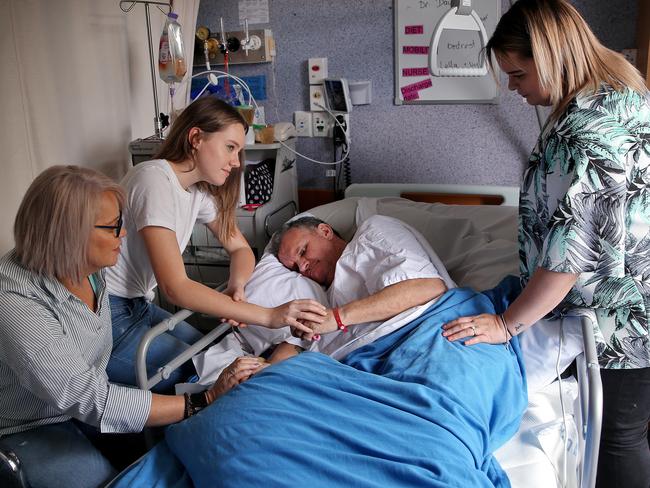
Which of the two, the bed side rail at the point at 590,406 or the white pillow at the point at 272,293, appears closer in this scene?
the bed side rail at the point at 590,406

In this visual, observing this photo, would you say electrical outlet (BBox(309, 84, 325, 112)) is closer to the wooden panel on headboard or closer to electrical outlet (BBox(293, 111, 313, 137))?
electrical outlet (BBox(293, 111, 313, 137))

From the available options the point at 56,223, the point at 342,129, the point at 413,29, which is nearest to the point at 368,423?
Answer: the point at 56,223

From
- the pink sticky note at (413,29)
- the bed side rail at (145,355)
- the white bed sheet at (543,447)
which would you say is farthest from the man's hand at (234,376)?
the pink sticky note at (413,29)

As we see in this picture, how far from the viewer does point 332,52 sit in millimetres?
2879

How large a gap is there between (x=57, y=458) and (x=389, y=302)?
35.9 inches

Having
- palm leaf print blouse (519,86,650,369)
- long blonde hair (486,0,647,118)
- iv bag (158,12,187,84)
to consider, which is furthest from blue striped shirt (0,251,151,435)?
iv bag (158,12,187,84)

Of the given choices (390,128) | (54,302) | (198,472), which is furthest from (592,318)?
(390,128)

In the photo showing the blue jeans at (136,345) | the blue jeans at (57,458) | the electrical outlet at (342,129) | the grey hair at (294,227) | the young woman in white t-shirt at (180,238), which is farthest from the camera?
the electrical outlet at (342,129)

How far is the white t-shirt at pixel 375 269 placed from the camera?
169 cm

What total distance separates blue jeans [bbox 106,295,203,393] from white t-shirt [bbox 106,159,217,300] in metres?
0.04

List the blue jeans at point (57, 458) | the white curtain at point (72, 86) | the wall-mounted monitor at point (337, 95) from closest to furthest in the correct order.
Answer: the blue jeans at point (57, 458), the white curtain at point (72, 86), the wall-mounted monitor at point (337, 95)

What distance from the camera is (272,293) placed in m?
1.94

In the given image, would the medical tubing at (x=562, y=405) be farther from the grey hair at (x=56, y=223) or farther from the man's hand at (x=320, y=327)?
the grey hair at (x=56, y=223)

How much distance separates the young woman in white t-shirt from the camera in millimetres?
1623
